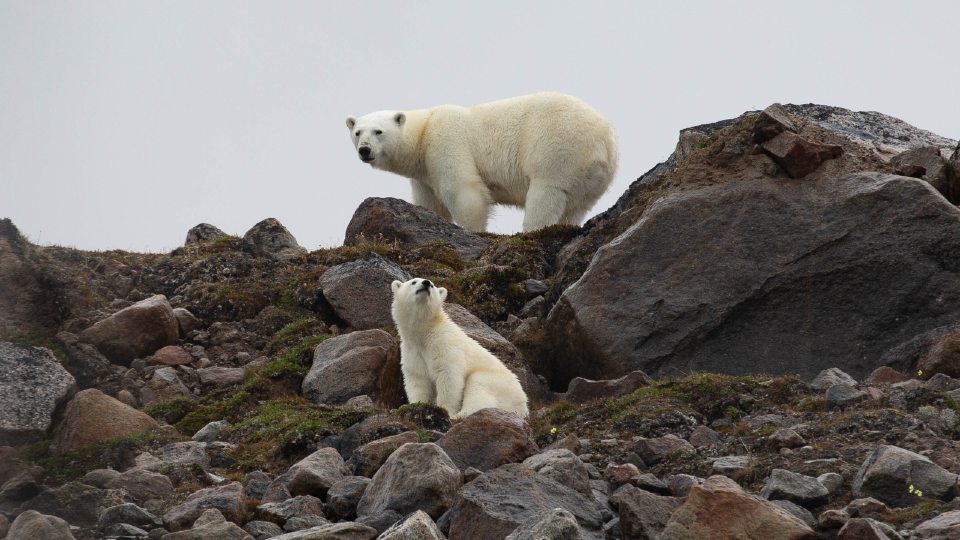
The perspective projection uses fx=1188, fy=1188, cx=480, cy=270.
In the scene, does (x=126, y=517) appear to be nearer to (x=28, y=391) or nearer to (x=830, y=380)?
(x=28, y=391)

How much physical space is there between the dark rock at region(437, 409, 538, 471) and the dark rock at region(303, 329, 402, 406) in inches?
197

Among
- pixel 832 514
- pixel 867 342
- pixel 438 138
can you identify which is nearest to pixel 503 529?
pixel 832 514

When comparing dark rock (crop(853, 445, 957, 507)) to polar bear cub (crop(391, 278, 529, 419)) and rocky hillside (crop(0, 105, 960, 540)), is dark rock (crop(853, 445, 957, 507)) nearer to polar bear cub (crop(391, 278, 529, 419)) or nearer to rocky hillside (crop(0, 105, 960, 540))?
rocky hillside (crop(0, 105, 960, 540))

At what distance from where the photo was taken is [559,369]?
16.2 m

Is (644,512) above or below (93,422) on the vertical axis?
below

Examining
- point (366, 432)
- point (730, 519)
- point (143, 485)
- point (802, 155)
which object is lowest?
point (730, 519)

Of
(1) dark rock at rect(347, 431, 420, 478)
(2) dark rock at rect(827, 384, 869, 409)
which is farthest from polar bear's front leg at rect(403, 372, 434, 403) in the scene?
(2) dark rock at rect(827, 384, 869, 409)

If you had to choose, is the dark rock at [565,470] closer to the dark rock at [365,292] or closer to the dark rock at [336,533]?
the dark rock at [336,533]

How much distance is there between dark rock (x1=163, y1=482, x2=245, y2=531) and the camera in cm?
897

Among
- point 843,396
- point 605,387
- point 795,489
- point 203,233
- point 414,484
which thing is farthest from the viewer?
point 203,233

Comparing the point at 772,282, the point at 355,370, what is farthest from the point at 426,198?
the point at 772,282

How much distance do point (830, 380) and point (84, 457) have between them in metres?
7.70

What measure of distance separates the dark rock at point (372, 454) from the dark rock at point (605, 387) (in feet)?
11.9

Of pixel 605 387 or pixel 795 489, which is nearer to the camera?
pixel 795 489
